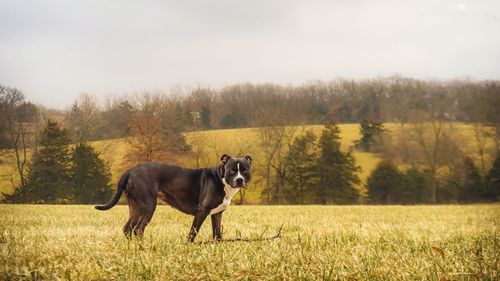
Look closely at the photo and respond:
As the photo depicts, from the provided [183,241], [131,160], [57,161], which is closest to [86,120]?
[131,160]

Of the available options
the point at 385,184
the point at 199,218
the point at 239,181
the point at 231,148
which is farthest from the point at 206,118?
the point at 199,218

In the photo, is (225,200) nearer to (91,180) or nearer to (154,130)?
(154,130)

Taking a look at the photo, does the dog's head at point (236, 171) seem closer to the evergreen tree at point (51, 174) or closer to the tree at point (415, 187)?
the evergreen tree at point (51, 174)

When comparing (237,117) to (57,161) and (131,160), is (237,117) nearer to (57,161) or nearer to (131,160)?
(131,160)

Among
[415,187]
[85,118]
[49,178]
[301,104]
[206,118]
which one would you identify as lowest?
[415,187]

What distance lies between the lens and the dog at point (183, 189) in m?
7.08

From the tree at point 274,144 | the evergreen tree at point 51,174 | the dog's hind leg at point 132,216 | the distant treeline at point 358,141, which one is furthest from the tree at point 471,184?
the dog's hind leg at point 132,216

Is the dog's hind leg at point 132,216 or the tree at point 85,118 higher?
the tree at point 85,118

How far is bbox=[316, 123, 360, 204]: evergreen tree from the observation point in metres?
57.0

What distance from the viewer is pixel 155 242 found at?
220 inches

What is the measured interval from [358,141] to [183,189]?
199ft

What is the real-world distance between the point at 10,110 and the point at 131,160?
33.5 m

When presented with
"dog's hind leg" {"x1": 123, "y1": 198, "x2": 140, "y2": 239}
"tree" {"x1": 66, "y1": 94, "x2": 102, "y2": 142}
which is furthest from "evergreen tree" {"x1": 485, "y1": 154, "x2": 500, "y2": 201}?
"dog's hind leg" {"x1": 123, "y1": 198, "x2": 140, "y2": 239}

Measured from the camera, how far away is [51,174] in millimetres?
43562
